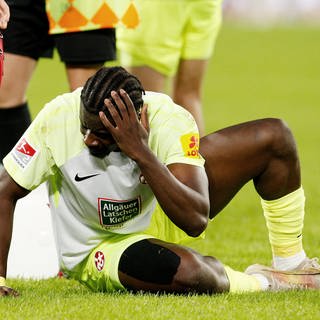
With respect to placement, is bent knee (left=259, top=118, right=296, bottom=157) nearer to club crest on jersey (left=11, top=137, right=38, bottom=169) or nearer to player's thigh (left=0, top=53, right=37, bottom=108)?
club crest on jersey (left=11, top=137, right=38, bottom=169)

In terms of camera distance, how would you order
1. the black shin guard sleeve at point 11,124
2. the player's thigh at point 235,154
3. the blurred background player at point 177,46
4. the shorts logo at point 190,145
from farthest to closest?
1. the blurred background player at point 177,46
2. the black shin guard sleeve at point 11,124
3. the player's thigh at point 235,154
4. the shorts logo at point 190,145

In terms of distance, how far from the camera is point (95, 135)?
179 inches

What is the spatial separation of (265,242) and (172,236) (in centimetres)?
155

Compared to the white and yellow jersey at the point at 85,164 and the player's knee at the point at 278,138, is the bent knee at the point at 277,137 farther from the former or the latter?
the white and yellow jersey at the point at 85,164

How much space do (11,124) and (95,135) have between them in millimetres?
1855

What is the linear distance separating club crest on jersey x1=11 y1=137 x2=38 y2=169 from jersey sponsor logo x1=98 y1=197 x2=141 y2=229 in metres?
0.32

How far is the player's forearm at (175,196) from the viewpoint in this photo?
14.6ft

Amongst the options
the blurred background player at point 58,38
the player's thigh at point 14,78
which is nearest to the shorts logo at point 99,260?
the blurred background player at point 58,38

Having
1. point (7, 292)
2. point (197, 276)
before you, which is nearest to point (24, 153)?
point (7, 292)

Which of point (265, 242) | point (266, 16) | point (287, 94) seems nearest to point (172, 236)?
point (265, 242)

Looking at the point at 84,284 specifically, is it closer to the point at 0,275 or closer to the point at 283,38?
the point at 0,275

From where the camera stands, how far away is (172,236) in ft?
16.5

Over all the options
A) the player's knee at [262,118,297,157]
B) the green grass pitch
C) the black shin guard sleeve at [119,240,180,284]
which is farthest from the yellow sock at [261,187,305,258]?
the black shin guard sleeve at [119,240,180,284]

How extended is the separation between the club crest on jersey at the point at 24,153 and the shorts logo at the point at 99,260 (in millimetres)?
474
